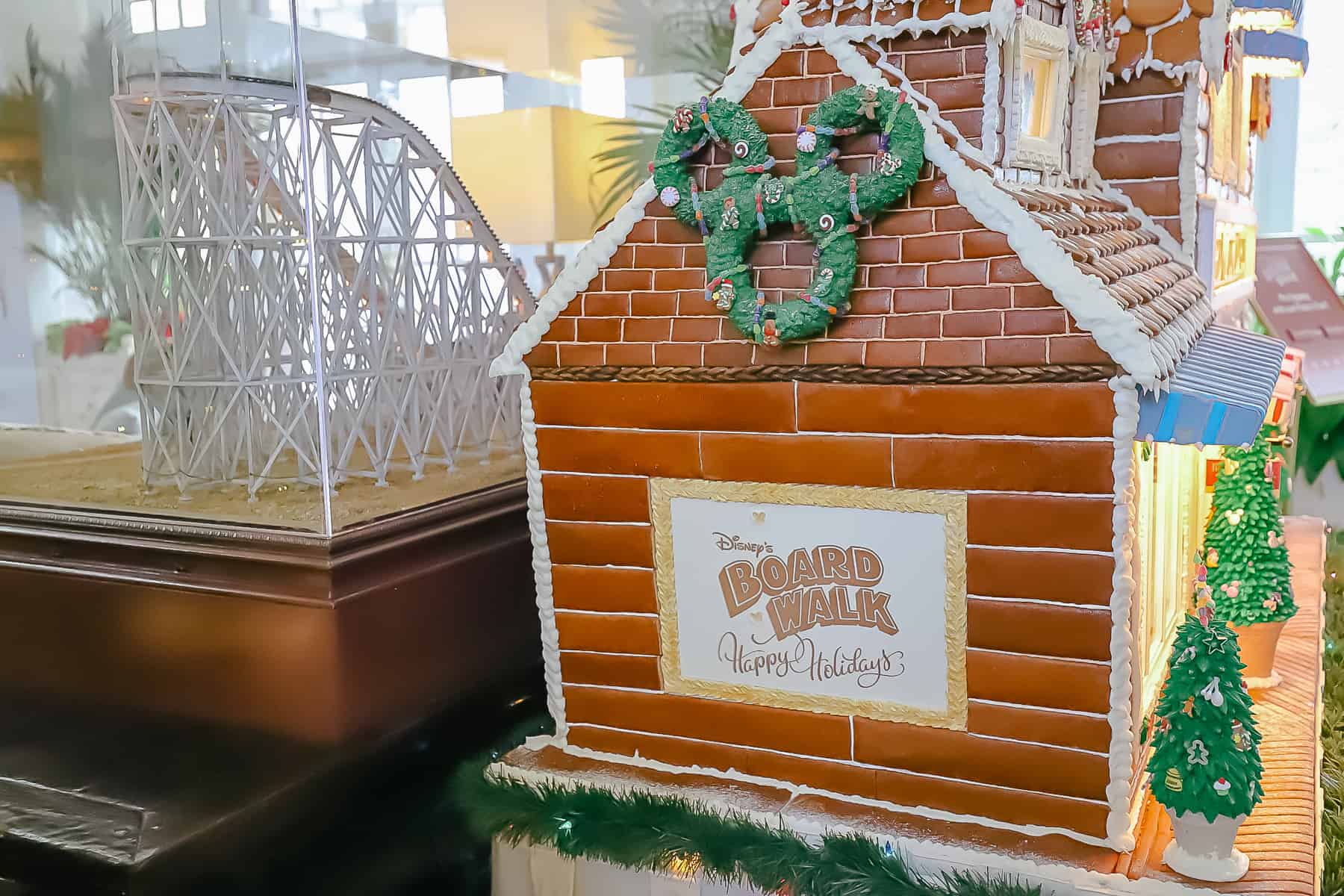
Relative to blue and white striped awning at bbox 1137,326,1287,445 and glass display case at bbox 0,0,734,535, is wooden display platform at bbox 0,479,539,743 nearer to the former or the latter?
glass display case at bbox 0,0,734,535

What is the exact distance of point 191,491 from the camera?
3.10 meters

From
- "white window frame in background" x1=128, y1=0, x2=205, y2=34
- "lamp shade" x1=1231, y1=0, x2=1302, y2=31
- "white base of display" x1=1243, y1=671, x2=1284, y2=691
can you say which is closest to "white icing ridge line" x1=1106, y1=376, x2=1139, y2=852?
"white base of display" x1=1243, y1=671, x2=1284, y2=691

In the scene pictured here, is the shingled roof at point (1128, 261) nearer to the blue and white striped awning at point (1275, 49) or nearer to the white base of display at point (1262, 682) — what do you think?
the white base of display at point (1262, 682)

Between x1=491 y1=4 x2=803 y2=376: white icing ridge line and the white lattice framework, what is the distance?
50 centimetres

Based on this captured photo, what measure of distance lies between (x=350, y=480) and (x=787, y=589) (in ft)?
4.13

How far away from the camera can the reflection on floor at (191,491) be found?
2.91m

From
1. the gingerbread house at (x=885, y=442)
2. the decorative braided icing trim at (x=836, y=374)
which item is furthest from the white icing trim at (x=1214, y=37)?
the decorative braided icing trim at (x=836, y=374)

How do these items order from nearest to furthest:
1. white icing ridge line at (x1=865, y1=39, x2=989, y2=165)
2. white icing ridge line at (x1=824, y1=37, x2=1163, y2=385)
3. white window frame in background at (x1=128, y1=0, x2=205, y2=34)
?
white icing ridge line at (x1=824, y1=37, x2=1163, y2=385) → white icing ridge line at (x1=865, y1=39, x2=989, y2=165) → white window frame in background at (x1=128, y1=0, x2=205, y2=34)

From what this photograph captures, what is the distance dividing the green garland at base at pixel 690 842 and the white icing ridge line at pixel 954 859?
0.02 metres

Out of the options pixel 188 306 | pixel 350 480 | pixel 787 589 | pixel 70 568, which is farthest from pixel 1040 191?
pixel 70 568

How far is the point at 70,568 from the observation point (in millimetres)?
3223

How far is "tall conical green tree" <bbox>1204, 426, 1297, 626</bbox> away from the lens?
3.45 meters

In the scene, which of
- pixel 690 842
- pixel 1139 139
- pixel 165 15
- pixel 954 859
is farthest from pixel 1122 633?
pixel 165 15

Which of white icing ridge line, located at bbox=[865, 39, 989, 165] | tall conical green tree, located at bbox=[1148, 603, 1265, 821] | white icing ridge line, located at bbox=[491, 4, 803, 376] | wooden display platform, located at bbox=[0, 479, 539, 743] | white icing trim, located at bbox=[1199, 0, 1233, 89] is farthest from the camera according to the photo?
white icing trim, located at bbox=[1199, 0, 1233, 89]
